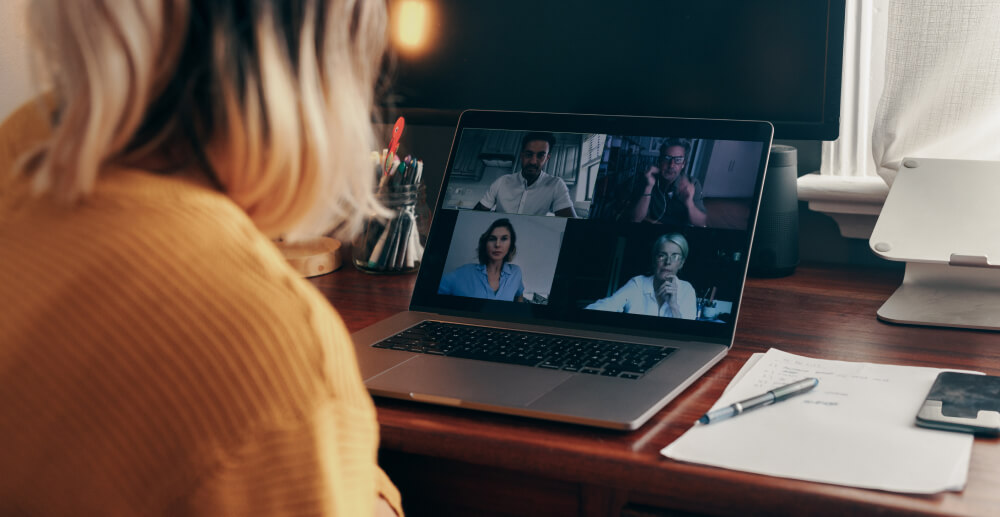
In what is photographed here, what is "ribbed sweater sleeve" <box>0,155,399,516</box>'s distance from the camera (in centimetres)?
42

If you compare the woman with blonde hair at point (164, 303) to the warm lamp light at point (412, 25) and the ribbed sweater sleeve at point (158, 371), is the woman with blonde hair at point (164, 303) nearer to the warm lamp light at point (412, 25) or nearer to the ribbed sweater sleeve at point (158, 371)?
the ribbed sweater sleeve at point (158, 371)

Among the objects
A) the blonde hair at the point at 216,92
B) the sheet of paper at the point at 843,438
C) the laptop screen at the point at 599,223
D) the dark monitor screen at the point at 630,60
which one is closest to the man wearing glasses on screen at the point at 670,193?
the laptop screen at the point at 599,223

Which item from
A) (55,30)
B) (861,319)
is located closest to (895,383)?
(861,319)

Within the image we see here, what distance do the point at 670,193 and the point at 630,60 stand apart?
211 millimetres

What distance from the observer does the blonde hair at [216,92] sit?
0.43 meters

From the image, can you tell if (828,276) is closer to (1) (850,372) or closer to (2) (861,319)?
(2) (861,319)

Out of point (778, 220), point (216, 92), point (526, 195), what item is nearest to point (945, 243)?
point (778, 220)

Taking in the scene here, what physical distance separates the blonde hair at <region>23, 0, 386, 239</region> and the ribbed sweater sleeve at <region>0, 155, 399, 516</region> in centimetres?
4

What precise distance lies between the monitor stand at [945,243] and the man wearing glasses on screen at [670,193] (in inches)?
8.0

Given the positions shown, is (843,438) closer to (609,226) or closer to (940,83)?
(609,226)

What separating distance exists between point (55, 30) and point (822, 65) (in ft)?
2.62

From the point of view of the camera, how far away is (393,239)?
3.89ft

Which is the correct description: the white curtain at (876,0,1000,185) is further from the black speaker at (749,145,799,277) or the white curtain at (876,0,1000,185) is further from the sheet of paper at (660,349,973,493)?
the sheet of paper at (660,349,973,493)

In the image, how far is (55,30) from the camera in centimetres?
44
